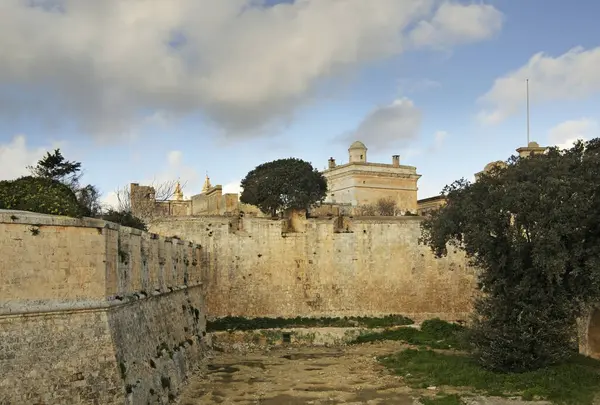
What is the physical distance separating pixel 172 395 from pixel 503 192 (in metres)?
9.35

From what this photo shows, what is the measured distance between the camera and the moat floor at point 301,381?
14.7 meters

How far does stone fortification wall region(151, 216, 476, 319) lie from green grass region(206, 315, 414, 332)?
437 millimetres

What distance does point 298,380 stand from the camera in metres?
17.2

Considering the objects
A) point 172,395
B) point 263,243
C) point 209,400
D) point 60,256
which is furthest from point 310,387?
point 263,243

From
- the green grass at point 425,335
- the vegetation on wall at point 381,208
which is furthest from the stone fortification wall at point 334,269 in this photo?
the vegetation on wall at point 381,208

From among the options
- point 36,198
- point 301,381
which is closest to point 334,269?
point 301,381

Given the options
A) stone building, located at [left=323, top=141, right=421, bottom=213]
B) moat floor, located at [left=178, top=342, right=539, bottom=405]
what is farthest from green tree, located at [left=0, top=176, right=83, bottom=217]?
stone building, located at [left=323, top=141, right=421, bottom=213]

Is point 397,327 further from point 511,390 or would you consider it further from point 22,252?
point 22,252

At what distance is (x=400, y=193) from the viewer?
4891cm

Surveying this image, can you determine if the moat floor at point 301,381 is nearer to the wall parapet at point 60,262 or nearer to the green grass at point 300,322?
the green grass at point 300,322

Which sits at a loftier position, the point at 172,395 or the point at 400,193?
the point at 400,193

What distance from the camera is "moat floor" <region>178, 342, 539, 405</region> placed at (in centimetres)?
1471

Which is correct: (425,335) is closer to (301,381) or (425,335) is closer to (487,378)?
(301,381)

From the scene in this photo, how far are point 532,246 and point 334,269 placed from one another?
13.8 metres
